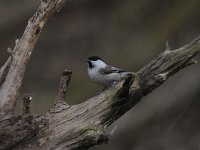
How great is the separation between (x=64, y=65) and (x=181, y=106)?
7.16ft

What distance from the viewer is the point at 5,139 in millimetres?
4930

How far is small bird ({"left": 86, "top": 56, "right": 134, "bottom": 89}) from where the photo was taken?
5652mm

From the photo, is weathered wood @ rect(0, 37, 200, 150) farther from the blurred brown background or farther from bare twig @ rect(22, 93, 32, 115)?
the blurred brown background

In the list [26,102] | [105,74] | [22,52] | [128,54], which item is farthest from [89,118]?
[128,54]

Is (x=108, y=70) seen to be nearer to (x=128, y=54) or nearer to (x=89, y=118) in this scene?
(x=89, y=118)

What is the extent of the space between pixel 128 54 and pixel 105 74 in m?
4.21

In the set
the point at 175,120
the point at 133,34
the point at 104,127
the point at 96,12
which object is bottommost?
the point at 104,127

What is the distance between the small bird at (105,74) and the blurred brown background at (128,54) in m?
2.88

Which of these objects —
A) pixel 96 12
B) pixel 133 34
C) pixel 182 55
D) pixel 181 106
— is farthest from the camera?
pixel 96 12

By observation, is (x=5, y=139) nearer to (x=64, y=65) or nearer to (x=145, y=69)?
(x=145, y=69)

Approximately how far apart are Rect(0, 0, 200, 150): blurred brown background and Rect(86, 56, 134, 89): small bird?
288 centimetres

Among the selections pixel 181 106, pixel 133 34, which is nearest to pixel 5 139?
pixel 181 106

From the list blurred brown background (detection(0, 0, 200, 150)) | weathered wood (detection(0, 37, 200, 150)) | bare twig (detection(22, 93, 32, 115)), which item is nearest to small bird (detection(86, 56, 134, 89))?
weathered wood (detection(0, 37, 200, 150))

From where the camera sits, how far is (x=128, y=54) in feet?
32.6
